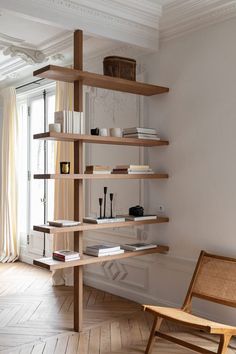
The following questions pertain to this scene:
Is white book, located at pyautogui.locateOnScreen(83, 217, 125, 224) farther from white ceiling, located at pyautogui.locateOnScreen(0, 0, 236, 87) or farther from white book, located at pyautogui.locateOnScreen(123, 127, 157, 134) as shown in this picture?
white ceiling, located at pyautogui.locateOnScreen(0, 0, 236, 87)

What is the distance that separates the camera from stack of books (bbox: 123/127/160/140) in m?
4.14

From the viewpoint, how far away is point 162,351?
3.37 m

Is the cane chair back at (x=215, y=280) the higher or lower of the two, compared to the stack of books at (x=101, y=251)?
lower

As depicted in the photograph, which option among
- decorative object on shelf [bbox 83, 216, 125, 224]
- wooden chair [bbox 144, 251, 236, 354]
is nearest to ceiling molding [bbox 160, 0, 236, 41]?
decorative object on shelf [bbox 83, 216, 125, 224]

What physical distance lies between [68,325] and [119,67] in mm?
2520

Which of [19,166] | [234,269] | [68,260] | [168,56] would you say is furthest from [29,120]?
[234,269]

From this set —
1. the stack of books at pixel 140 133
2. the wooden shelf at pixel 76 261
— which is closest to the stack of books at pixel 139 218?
the wooden shelf at pixel 76 261

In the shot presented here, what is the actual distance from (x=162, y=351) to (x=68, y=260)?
3.54ft

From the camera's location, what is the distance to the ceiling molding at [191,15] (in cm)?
378

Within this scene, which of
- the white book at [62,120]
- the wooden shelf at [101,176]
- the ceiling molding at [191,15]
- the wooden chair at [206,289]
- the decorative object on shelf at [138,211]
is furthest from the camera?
the decorative object on shelf at [138,211]

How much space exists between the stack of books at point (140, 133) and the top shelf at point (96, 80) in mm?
418

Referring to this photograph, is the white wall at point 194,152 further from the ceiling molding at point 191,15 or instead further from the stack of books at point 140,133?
the stack of books at point 140,133

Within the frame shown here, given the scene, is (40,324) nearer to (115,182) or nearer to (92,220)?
(92,220)

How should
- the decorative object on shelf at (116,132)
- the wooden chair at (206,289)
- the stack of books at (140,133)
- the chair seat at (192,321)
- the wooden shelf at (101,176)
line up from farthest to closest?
the stack of books at (140,133) → the decorative object on shelf at (116,132) → the wooden shelf at (101,176) → the wooden chair at (206,289) → the chair seat at (192,321)
